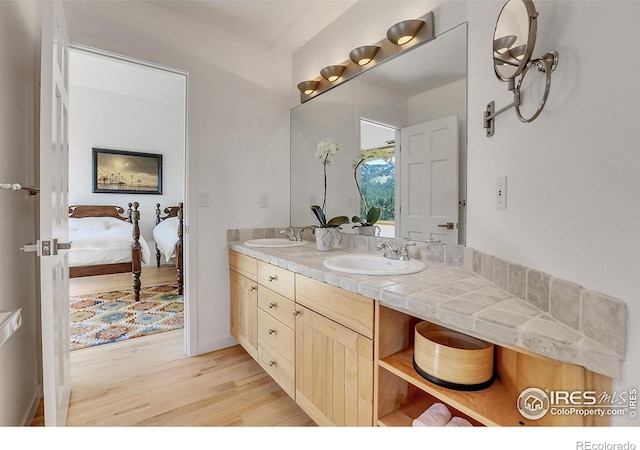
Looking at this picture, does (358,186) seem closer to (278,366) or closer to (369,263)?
(369,263)

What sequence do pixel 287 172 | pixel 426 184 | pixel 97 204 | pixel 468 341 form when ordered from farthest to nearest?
pixel 97 204 → pixel 287 172 → pixel 426 184 → pixel 468 341

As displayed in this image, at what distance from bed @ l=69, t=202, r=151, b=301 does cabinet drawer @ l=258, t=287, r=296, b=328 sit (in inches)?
88.7

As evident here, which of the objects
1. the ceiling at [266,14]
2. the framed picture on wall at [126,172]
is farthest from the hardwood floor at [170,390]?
the framed picture on wall at [126,172]

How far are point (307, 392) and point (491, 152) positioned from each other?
1.30m

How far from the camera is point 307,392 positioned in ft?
4.45

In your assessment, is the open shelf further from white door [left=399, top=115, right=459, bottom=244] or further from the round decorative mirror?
the round decorative mirror

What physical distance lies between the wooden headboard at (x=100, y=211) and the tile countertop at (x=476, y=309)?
4782mm

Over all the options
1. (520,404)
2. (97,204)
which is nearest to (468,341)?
(520,404)

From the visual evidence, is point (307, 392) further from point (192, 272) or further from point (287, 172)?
point (287, 172)

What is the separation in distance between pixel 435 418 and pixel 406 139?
129cm

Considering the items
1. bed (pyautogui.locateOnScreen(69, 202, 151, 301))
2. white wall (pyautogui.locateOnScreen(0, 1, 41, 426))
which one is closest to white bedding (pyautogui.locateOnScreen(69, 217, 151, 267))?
bed (pyautogui.locateOnScreen(69, 202, 151, 301))

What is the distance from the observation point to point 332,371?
3.98 ft

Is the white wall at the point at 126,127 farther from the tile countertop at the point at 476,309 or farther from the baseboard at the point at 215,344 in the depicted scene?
the tile countertop at the point at 476,309

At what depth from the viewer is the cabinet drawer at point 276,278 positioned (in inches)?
58.7
